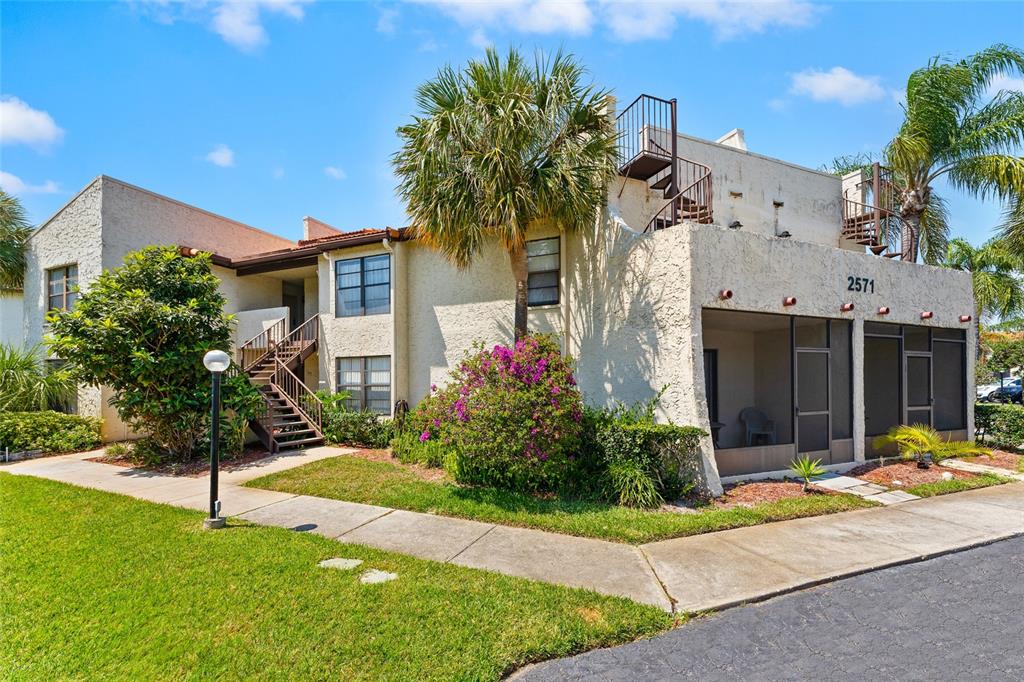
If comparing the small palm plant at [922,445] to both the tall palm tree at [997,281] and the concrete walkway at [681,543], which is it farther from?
the tall palm tree at [997,281]

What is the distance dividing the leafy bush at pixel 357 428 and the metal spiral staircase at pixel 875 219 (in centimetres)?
1505

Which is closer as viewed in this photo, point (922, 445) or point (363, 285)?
point (922, 445)

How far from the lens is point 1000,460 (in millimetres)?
12086

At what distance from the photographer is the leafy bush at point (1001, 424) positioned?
1334cm

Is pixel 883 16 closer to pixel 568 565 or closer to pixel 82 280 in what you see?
pixel 568 565

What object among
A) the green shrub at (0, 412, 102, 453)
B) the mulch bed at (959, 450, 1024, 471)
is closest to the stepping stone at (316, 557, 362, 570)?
the green shrub at (0, 412, 102, 453)

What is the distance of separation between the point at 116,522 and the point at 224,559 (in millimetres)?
2788

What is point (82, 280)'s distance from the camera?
48.3 ft

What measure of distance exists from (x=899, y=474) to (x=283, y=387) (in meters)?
15.6

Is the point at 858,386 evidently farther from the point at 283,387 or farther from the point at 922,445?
the point at 283,387

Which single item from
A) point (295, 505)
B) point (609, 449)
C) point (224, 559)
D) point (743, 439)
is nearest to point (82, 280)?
point (295, 505)

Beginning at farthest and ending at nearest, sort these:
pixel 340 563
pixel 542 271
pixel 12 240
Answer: pixel 12 240 → pixel 542 271 → pixel 340 563

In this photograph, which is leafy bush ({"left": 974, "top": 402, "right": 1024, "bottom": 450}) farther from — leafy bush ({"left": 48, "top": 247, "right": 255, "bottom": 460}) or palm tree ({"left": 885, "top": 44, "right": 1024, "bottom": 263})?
leafy bush ({"left": 48, "top": 247, "right": 255, "bottom": 460})

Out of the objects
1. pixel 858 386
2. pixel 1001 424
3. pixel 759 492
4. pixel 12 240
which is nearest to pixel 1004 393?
pixel 1001 424
